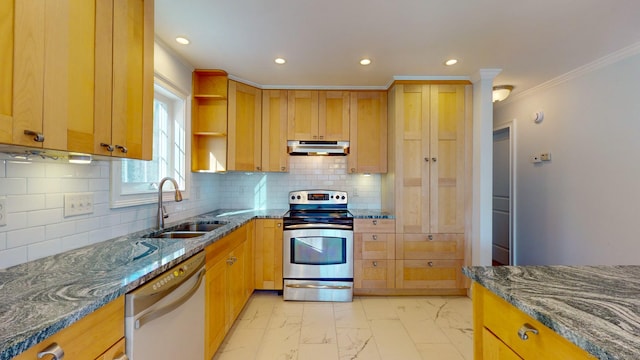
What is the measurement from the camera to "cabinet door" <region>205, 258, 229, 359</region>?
1.67 m

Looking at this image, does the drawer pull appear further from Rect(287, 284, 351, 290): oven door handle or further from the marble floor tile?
Rect(287, 284, 351, 290): oven door handle

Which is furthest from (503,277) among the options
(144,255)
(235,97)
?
(235,97)

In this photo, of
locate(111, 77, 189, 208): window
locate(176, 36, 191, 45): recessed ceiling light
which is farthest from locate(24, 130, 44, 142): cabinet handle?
locate(176, 36, 191, 45): recessed ceiling light

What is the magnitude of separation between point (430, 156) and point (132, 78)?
2.60m

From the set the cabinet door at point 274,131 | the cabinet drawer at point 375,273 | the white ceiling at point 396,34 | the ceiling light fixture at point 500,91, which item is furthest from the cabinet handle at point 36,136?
the ceiling light fixture at point 500,91

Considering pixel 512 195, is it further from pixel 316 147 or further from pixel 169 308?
pixel 169 308

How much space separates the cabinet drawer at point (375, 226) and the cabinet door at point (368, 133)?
2.01ft

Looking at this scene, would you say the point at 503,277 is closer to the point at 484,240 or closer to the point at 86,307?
the point at 86,307

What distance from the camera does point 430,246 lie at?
277 centimetres

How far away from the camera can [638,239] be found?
215cm

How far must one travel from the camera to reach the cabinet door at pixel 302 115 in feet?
10.1

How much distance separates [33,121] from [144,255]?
2.32 feet

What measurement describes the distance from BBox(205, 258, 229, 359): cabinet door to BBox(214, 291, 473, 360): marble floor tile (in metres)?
0.20

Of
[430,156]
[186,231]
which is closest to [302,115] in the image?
[430,156]
